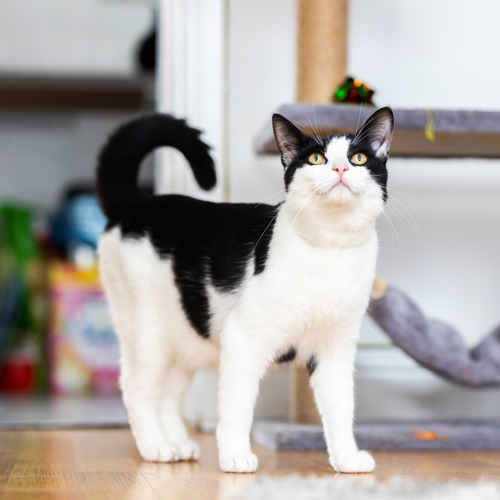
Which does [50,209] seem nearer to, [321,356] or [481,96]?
[481,96]

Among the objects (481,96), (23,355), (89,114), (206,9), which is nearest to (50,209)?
(89,114)

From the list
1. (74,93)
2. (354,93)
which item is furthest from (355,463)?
(74,93)

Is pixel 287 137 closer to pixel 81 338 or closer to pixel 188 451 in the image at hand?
pixel 188 451

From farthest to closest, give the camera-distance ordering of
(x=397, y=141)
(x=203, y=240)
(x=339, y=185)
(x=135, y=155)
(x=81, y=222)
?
(x=81, y=222), (x=397, y=141), (x=135, y=155), (x=203, y=240), (x=339, y=185)

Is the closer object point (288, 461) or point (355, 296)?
point (355, 296)

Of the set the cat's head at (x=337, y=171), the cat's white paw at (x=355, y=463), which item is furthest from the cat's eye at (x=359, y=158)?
the cat's white paw at (x=355, y=463)

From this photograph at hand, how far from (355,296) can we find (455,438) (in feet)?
1.78

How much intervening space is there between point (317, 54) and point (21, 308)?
2030 mm

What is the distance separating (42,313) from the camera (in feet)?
11.2

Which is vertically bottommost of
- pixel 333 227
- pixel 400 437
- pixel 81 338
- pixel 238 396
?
pixel 81 338

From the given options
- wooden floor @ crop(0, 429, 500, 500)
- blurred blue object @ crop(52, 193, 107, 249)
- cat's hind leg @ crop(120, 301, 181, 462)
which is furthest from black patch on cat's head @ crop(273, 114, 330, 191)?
blurred blue object @ crop(52, 193, 107, 249)

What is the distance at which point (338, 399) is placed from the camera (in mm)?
1293

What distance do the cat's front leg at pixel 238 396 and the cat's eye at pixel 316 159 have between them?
289mm

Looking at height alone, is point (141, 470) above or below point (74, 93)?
below
